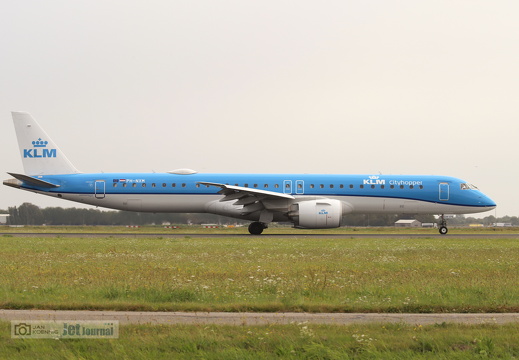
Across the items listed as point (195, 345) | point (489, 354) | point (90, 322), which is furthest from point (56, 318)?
point (489, 354)

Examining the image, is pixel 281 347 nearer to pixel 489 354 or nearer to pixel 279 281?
pixel 489 354

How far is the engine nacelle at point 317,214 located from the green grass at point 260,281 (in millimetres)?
13511

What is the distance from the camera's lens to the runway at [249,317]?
861 centimetres

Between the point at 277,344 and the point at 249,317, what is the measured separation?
187cm

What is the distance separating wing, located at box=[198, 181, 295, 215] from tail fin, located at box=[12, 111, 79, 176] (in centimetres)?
1049

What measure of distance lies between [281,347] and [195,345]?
103 centimetres

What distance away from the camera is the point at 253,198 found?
35.2 m

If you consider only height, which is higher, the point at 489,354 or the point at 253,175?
the point at 253,175

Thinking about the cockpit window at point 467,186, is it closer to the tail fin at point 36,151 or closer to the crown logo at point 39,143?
the tail fin at point 36,151

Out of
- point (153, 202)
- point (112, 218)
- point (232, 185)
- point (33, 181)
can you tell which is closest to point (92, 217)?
point (112, 218)

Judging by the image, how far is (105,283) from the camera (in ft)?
41.3

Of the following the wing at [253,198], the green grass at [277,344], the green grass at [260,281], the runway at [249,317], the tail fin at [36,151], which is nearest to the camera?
the green grass at [277,344]

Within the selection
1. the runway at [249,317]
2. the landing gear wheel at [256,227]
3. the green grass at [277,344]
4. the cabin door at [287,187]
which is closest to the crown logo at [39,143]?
the landing gear wheel at [256,227]

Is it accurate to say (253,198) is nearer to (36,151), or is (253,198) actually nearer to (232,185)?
(232,185)
